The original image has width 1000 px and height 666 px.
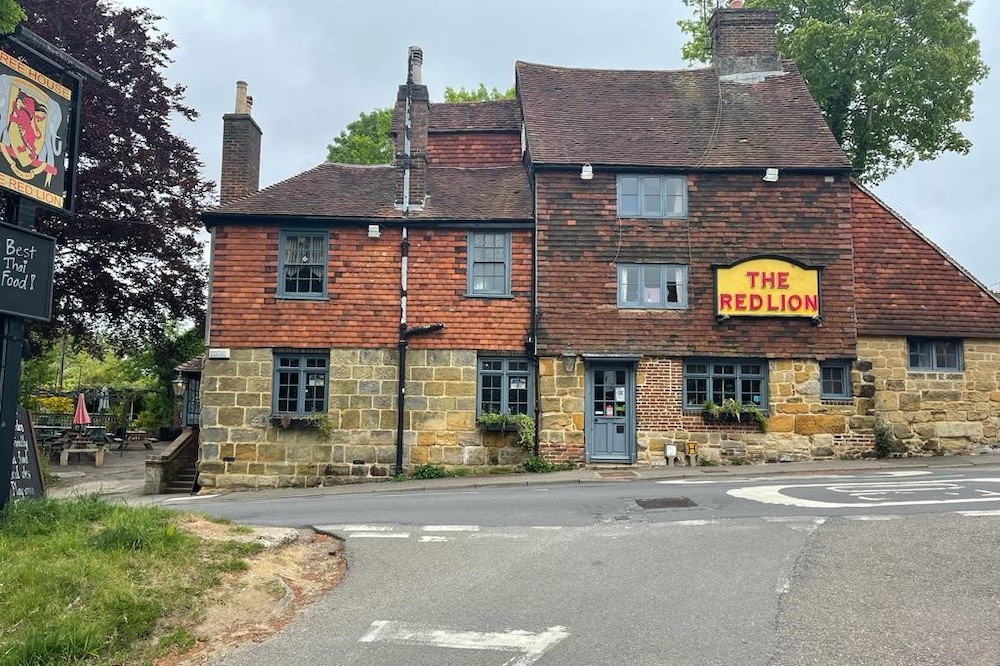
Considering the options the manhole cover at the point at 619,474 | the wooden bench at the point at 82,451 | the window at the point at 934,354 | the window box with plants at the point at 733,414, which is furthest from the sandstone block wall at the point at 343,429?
the window at the point at 934,354

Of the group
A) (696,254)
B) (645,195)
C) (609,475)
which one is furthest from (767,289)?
(609,475)

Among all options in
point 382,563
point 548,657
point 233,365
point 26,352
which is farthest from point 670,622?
point 233,365

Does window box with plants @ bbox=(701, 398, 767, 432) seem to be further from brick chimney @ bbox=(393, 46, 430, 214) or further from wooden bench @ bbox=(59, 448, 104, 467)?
wooden bench @ bbox=(59, 448, 104, 467)

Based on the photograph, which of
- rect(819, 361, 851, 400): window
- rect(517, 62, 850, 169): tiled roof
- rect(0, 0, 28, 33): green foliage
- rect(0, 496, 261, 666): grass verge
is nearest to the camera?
rect(0, 496, 261, 666): grass verge

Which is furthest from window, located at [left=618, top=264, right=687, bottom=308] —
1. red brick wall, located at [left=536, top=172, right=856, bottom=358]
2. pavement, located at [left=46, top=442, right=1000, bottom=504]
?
pavement, located at [left=46, top=442, right=1000, bottom=504]

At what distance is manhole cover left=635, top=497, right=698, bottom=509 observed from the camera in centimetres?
1120

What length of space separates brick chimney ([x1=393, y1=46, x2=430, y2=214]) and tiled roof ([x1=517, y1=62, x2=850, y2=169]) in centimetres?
276

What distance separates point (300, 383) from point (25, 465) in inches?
367

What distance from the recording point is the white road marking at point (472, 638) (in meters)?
5.41

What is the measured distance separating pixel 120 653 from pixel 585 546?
493cm

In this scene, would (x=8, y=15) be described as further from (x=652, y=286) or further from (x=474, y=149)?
(x=474, y=149)

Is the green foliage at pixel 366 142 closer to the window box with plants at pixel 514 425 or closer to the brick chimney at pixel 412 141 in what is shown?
the brick chimney at pixel 412 141

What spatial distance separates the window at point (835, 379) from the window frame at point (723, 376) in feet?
4.59

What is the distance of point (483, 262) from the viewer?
60.5ft
